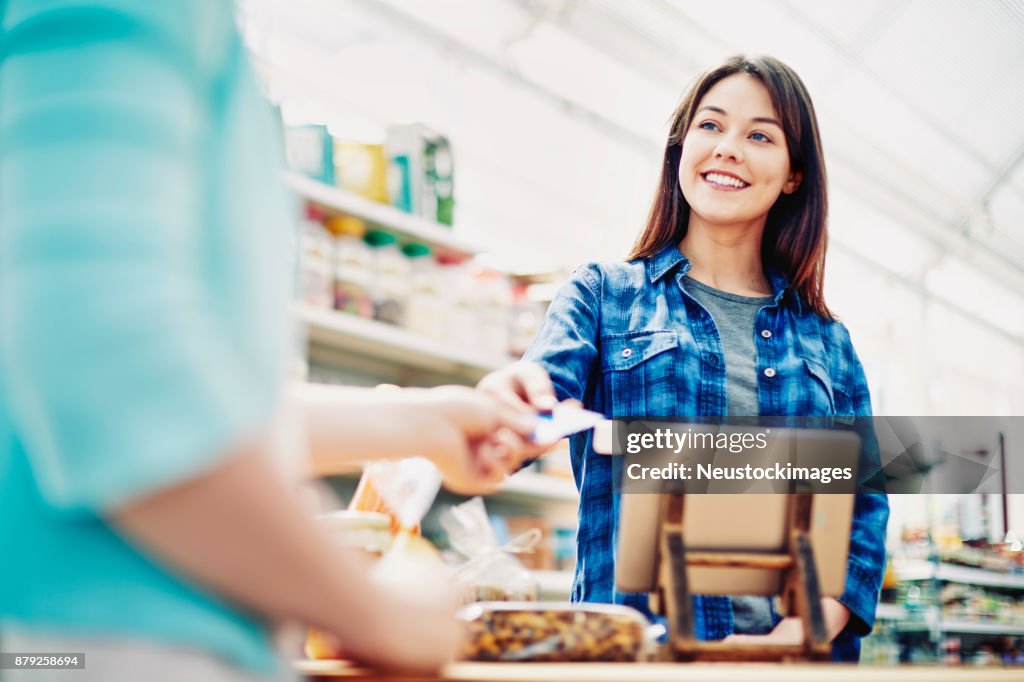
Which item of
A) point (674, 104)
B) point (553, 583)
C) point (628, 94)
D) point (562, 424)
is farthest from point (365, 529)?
point (628, 94)

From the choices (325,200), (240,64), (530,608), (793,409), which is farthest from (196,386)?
(325,200)

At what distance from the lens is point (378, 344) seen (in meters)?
3.12

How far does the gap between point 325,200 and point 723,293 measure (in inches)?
66.8

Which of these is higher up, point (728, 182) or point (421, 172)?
point (421, 172)

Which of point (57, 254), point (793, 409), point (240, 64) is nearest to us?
point (57, 254)

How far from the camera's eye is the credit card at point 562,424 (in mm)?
952

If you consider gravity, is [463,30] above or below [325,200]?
above

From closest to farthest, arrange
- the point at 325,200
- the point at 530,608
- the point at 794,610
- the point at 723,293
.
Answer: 1. the point at 530,608
2. the point at 794,610
3. the point at 723,293
4. the point at 325,200

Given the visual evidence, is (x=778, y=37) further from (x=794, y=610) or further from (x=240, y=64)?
(x=240, y=64)

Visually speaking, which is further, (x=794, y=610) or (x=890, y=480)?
(x=890, y=480)

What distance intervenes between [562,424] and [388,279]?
2291 mm

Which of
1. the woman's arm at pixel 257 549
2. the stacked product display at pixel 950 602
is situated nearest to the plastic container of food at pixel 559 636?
the woman's arm at pixel 257 549

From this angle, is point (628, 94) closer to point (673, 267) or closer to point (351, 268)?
point (351, 268)

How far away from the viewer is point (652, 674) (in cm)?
79
